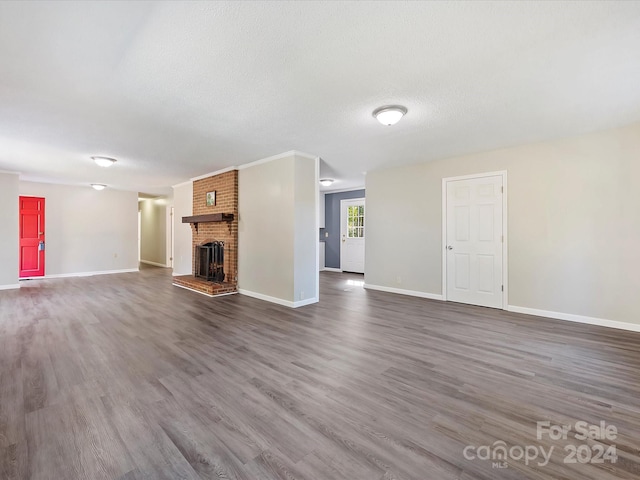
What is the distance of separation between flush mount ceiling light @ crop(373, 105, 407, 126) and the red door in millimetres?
8999

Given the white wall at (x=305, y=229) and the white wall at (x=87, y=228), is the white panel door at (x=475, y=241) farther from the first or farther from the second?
the white wall at (x=87, y=228)

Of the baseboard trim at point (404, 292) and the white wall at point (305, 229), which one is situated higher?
the white wall at point (305, 229)

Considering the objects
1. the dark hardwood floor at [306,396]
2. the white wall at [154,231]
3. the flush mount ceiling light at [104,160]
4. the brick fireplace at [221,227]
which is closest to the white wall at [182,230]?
the brick fireplace at [221,227]

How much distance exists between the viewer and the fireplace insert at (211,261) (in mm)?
6137

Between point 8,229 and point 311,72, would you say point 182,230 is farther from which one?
point 311,72

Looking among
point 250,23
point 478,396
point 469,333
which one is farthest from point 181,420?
point 469,333

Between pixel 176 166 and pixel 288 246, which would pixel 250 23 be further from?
pixel 176 166

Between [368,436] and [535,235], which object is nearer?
[368,436]

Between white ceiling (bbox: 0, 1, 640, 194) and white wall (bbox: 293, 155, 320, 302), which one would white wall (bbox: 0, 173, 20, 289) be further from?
white wall (bbox: 293, 155, 320, 302)

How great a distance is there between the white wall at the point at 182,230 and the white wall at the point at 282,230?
9.25 feet

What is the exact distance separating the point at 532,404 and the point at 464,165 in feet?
12.9

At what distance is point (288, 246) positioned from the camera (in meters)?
4.80

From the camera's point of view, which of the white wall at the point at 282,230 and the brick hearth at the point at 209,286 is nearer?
the white wall at the point at 282,230

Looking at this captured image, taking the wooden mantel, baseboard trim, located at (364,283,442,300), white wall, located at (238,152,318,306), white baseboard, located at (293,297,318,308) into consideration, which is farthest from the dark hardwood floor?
the wooden mantel
